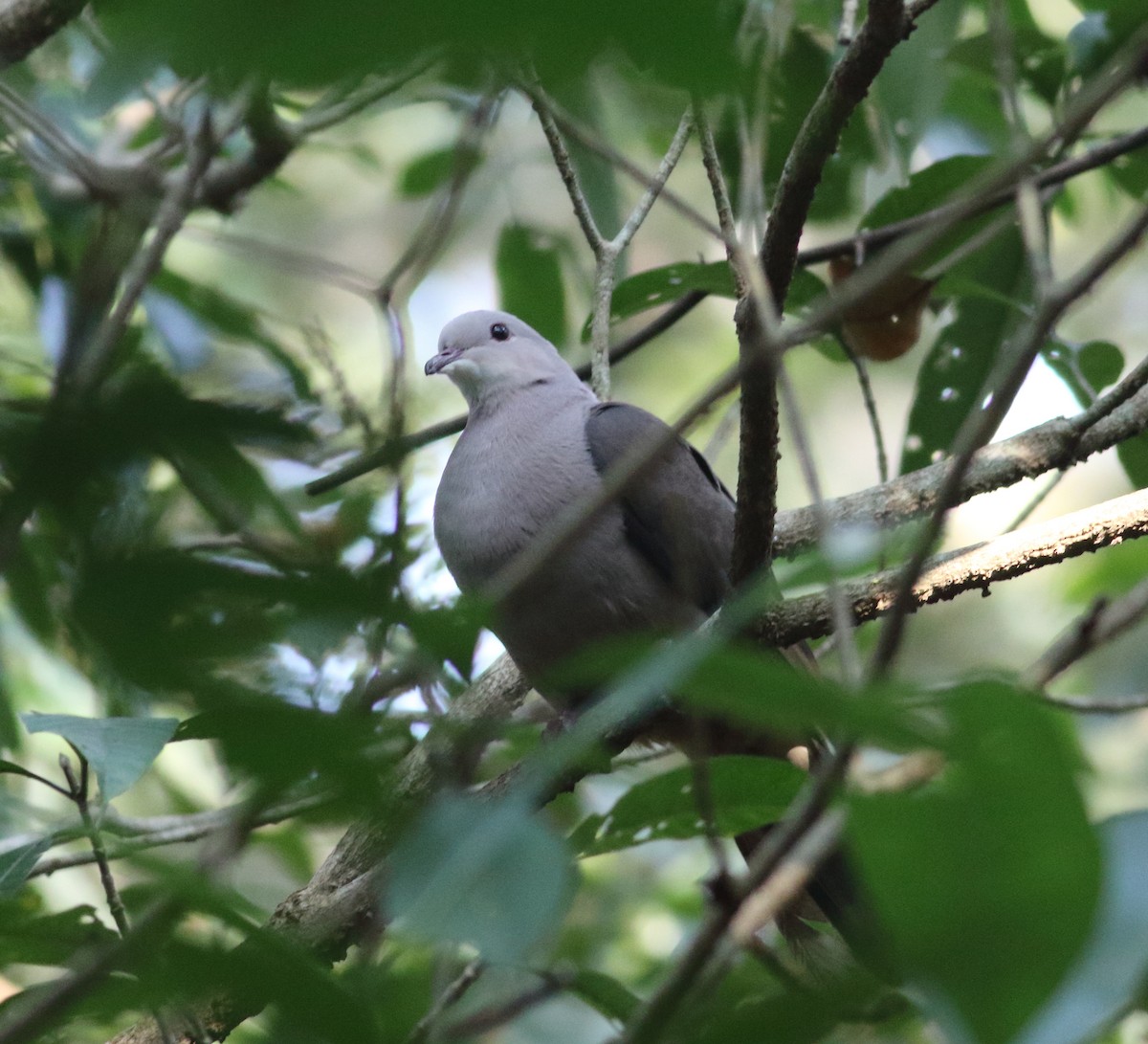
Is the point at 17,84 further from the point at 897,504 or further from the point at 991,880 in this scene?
the point at 991,880

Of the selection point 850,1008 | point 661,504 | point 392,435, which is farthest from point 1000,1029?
point 661,504

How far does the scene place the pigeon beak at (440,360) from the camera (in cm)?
424

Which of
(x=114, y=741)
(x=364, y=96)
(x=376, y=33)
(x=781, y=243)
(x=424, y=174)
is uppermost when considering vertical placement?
(x=424, y=174)

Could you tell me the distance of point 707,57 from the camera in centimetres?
71

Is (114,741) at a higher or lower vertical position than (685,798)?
higher

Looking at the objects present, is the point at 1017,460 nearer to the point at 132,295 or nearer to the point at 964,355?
the point at 964,355

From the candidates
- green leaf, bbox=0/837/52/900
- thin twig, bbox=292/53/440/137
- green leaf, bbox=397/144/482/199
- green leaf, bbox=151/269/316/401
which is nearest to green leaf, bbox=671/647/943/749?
thin twig, bbox=292/53/440/137

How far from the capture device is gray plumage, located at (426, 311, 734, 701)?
3.35 m

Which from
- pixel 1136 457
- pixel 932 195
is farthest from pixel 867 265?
pixel 1136 457

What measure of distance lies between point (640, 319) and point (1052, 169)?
460cm

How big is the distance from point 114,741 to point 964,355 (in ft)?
9.45

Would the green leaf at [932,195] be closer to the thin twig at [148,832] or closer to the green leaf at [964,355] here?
the green leaf at [964,355]

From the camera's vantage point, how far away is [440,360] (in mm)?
4289

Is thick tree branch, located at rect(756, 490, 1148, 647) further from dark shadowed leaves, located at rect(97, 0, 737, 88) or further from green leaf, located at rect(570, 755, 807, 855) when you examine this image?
dark shadowed leaves, located at rect(97, 0, 737, 88)
